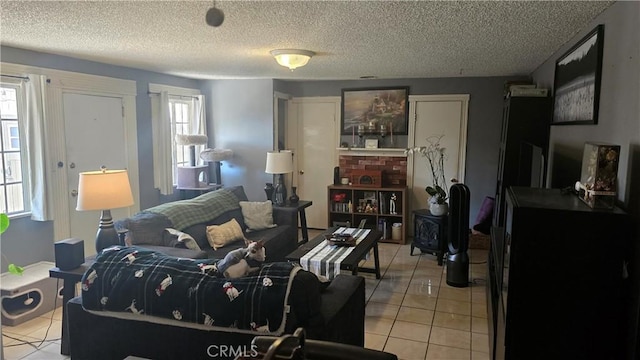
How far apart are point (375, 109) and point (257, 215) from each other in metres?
2.44

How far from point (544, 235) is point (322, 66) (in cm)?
341

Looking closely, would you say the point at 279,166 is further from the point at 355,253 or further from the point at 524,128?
the point at 524,128

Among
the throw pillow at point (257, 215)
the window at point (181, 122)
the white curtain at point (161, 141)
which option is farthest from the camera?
the window at point (181, 122)

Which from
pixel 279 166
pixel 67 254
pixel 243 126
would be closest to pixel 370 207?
pixel 279 166

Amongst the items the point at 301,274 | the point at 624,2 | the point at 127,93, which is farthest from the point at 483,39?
the point at 127,93

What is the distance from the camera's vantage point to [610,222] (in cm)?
164

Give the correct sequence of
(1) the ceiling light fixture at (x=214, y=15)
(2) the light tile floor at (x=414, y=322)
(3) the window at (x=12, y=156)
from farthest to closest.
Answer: (3) the window at (x=12, y=156) → (2) the light tile floor at (x=414, y=322) → (1) the ceiling light fixture at (x=214, y=15)

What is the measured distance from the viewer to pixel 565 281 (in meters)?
1.73

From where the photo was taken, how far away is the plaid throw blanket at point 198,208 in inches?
162

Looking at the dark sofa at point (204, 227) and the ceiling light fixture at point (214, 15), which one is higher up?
the ceiling light fixture at point (214, 15)

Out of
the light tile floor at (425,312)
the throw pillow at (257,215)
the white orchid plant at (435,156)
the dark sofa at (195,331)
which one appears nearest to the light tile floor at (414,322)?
the light tile floor at (425,312)

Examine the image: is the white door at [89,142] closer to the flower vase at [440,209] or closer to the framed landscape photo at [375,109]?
the framed landscape photo at [375,109]

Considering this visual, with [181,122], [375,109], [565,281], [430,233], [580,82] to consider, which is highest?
[375,109]

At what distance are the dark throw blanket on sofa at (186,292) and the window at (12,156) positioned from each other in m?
2.09
